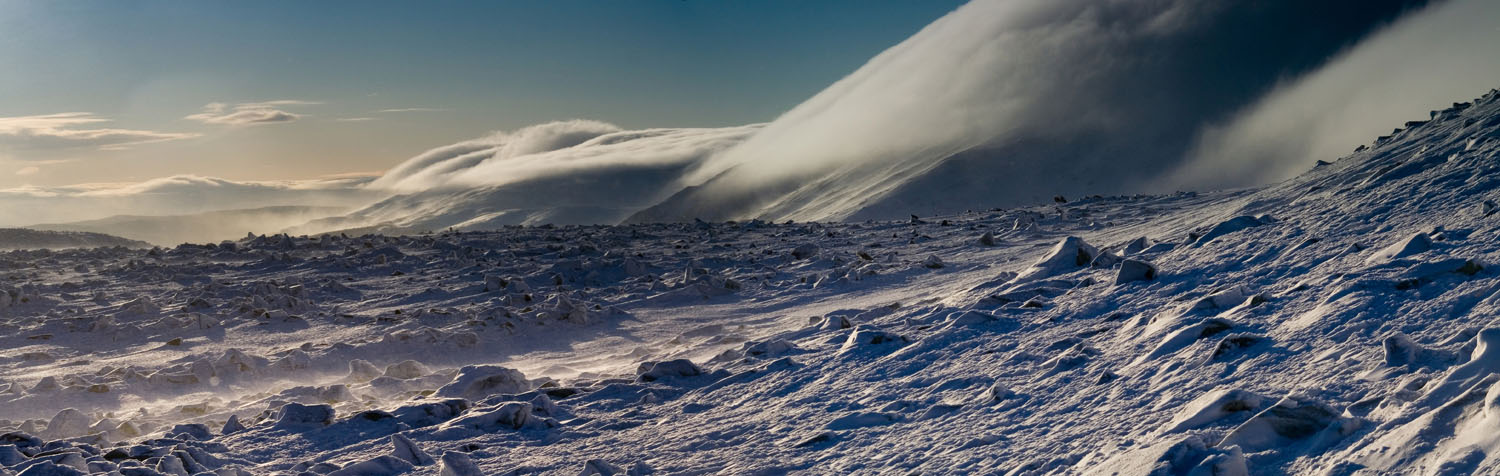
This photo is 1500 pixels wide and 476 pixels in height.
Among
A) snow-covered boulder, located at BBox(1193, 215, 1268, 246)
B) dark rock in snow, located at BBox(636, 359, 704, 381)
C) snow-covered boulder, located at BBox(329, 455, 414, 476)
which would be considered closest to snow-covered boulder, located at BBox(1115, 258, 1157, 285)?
snow-covered boulder, located at BBox(1193, 215, 1268, 246)

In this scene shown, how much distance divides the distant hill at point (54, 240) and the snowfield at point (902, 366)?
2030cm

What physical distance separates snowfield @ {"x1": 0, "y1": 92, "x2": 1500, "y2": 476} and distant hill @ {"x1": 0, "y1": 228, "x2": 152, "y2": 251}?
2030cm

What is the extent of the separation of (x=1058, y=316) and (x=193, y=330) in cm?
821

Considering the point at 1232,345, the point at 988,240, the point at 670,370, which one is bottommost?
the point at 988,240

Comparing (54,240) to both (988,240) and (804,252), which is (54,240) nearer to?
(804,252)

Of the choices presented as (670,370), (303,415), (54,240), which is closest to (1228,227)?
(670,370)

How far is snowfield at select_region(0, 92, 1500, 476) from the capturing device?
341 cm

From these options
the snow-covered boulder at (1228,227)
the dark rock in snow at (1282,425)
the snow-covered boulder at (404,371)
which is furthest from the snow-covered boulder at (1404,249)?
the snow-covered boulder at (404,371)

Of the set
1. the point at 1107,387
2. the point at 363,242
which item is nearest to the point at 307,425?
the point at 1107,387

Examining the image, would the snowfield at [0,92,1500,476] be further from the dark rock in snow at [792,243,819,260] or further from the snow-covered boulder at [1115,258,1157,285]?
the dark rock in snow at [792,243,819,260]

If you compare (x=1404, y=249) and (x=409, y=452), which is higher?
(x=1404, y=249)

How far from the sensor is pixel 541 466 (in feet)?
14.9

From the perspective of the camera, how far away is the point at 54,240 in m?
29.5

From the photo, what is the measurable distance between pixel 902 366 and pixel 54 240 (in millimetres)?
31938
